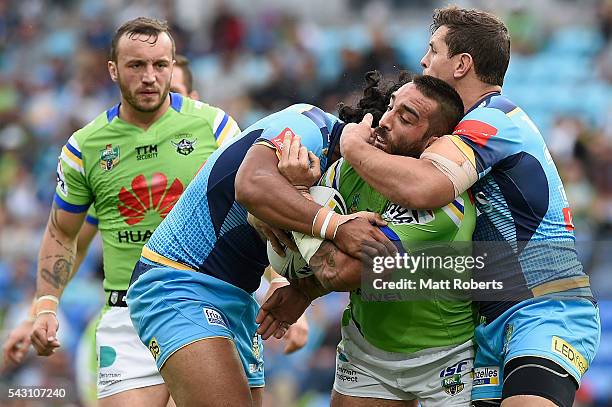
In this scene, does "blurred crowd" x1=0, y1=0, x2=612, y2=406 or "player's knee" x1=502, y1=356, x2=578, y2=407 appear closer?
"player's knee" x1=502, y1=356, x2=578, y2=407

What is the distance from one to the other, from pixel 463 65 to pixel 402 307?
3.86 ft

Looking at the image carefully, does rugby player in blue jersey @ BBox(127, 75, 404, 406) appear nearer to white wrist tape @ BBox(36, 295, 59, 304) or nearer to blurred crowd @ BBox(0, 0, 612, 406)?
white wrist tape @ BBox(36, 295, 59, 304)

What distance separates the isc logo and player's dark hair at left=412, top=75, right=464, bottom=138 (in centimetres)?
109

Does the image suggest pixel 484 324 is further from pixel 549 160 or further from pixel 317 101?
pixel 317 101

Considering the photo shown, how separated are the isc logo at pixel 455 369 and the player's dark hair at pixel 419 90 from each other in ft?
3.57

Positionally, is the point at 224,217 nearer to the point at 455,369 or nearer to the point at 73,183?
the point at 455,369

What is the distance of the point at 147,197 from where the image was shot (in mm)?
6727

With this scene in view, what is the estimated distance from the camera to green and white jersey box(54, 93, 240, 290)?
672 cm

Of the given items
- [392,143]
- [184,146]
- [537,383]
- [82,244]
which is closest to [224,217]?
[392,143]

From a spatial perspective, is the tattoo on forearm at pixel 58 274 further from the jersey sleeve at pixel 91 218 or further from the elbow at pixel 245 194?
the elbow at pixel 245 194

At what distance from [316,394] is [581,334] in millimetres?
5621

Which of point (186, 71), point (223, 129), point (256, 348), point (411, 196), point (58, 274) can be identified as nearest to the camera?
point (411, 196)

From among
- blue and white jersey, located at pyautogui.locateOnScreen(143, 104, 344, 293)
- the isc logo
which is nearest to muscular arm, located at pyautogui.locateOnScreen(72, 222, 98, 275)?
blue and white jersey, located at pyautogui.locateOnScreen(143, 104, 344, 293)

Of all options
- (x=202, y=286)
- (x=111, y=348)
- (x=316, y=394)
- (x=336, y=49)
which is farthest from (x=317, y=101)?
(x=202, y=286)
